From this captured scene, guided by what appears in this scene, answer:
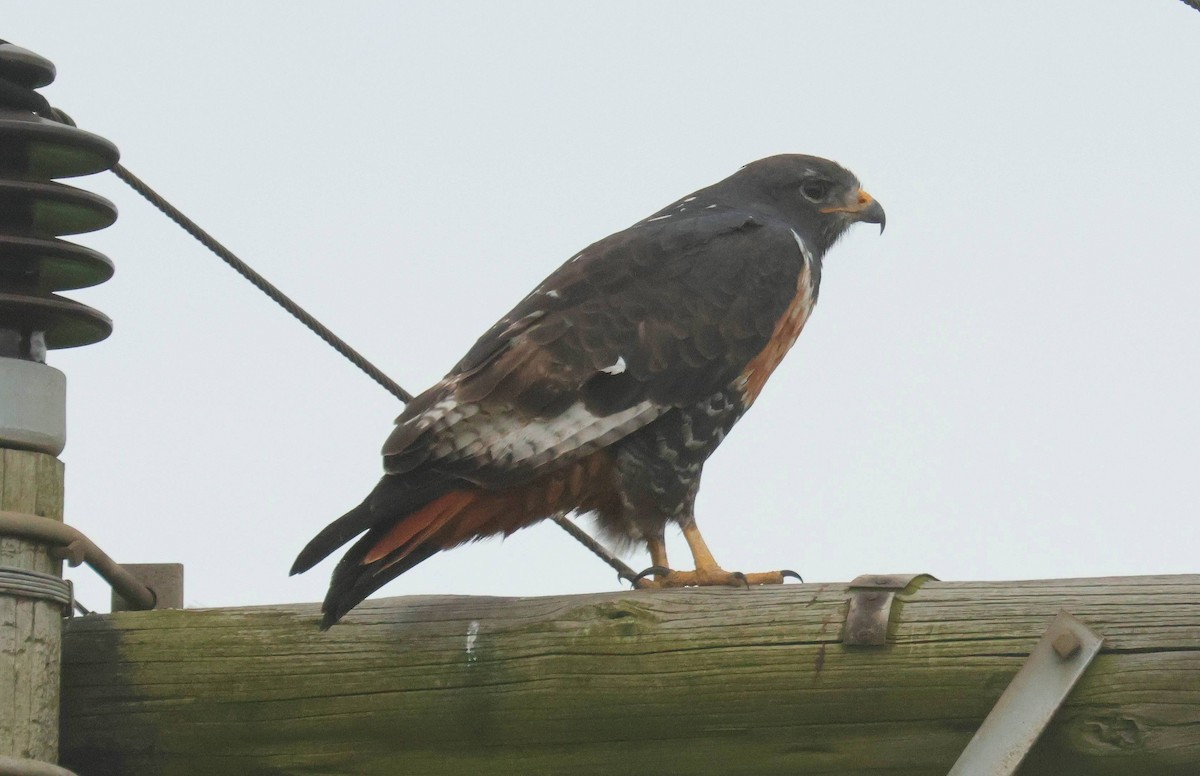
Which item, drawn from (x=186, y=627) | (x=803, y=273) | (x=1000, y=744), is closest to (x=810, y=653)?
(x=1000, y=744)

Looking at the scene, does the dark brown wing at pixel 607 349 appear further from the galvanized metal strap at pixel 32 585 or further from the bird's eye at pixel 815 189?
the galvanized metal strap at pixel 32 585

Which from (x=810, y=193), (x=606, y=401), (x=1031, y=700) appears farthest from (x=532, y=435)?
(x=810, y=193)

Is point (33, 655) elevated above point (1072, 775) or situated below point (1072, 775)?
above

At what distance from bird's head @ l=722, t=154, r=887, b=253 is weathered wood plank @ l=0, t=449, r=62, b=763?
244 centimetres

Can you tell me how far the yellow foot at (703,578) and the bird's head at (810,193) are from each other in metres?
1.41

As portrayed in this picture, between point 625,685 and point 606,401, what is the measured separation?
1.05m

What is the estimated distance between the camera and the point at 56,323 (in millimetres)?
2859

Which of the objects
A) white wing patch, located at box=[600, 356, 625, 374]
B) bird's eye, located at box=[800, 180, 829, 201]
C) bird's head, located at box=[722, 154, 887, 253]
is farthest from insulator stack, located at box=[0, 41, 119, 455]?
bird's eye, located at box=[800, 180, 829, 201]

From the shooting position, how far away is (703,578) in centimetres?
352

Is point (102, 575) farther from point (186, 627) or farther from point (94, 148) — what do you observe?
point (94, 148)

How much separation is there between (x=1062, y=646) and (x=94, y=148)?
5.89 feet

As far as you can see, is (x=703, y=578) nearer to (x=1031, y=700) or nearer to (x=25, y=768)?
(x=1031, y=700)

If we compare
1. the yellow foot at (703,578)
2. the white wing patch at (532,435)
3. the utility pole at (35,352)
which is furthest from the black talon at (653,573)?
the utility pole at (35,352)

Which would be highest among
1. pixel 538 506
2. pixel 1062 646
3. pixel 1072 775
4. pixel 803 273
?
pixel 803 273
